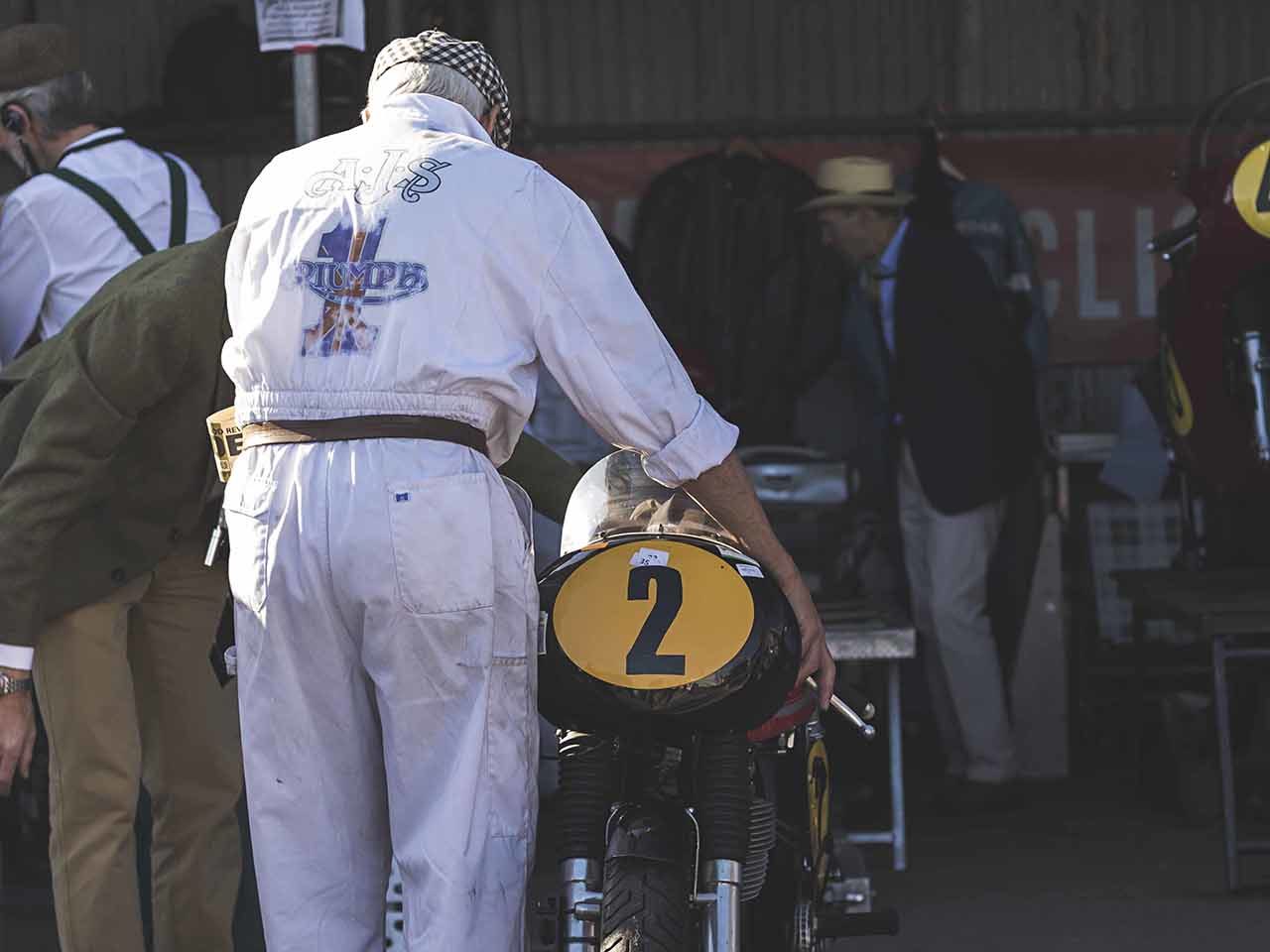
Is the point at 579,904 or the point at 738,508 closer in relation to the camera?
the point at 579,904

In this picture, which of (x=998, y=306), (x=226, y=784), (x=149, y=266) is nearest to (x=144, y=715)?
(x=226, y=784)

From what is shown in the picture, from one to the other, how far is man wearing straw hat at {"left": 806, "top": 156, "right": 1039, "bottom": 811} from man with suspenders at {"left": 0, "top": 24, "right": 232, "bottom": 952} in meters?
2.97

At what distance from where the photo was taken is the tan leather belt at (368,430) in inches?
118

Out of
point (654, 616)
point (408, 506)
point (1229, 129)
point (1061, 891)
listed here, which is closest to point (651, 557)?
point (654, 616)

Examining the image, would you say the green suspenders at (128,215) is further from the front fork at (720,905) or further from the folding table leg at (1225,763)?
the folding table leg at (1225,763)

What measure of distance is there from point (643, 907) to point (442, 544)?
60 cm

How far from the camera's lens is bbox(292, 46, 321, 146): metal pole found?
5.02m

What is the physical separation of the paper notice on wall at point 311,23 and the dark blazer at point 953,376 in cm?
266

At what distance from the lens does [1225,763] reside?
5.54 metres

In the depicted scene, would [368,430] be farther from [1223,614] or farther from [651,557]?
[1223,614]

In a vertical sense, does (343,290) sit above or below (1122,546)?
above

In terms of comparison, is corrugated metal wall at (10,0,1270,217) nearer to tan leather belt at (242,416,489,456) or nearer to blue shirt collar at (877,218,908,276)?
blue shirt collar at (877,218,908,276)

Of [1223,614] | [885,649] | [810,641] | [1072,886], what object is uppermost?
[810,641]

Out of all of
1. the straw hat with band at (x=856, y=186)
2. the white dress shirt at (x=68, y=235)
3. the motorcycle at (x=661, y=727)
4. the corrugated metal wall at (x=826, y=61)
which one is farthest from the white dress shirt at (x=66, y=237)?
the corrugated metal wall at (x=826, y=61)
